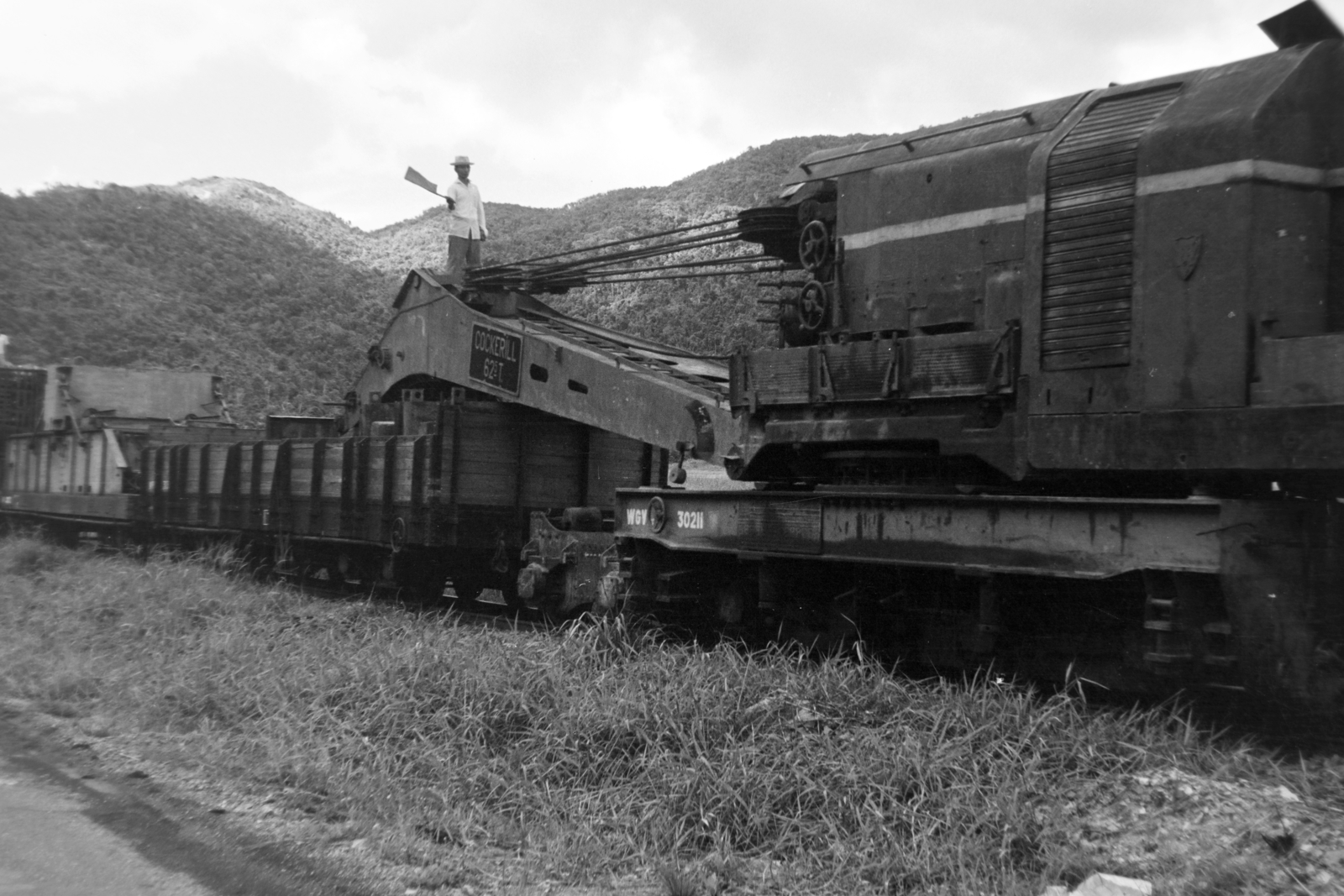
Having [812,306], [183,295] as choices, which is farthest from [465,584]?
[183,295]

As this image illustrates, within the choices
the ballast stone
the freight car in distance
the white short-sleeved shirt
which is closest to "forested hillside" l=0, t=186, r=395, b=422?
the freight car in distance

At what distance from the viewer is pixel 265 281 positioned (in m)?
45.5

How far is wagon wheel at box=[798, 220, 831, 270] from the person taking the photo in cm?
832

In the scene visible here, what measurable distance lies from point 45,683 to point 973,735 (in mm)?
6620

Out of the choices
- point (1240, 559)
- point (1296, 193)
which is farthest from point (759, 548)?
point (1296, 193)

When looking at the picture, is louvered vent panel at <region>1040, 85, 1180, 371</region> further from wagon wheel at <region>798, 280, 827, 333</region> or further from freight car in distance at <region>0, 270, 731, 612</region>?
freight car in distance at <region>0, 270, 731, 612</region>

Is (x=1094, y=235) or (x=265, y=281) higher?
(x=265, y=281)

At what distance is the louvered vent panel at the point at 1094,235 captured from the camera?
6410 mm

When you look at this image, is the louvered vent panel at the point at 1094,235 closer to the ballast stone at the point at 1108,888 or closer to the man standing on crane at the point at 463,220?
the ballast stone at the point at 1108,888

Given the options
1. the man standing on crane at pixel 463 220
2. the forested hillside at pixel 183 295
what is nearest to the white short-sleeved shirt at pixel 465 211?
the man standing on crane at pixel 463 220

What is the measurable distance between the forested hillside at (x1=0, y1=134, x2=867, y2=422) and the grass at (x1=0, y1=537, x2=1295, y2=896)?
21064 mm

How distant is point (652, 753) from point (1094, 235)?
11.5 feet

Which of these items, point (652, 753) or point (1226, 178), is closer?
point (1226, 178)

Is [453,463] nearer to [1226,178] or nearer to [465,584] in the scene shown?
[465,584]
